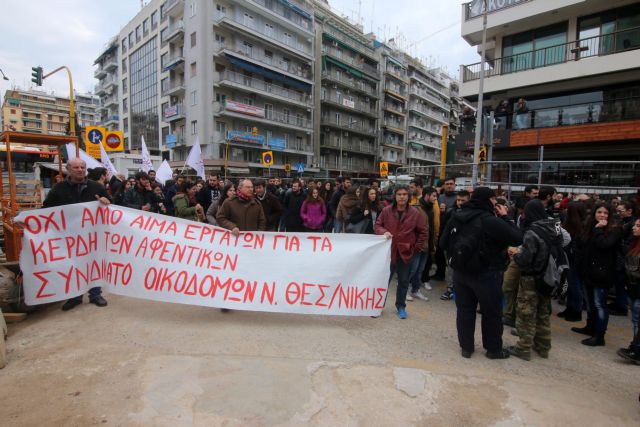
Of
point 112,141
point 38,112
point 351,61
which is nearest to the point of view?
point 112,141

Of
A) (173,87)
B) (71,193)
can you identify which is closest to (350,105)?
(173,87)

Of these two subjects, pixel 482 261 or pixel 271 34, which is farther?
pixel 271 34

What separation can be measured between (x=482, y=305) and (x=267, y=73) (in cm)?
3923

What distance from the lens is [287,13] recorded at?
134ft

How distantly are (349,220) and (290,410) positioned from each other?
3.86 meters

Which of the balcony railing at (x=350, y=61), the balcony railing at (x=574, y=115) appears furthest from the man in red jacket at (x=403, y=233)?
the balcony railing at (x=350, y=61)

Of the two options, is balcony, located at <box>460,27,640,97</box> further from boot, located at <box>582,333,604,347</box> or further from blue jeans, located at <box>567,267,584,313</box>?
boot, located at <box>582,333,604,347</box>

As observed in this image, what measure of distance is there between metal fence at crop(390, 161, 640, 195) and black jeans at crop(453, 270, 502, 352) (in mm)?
3670

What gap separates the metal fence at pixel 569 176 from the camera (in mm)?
7142

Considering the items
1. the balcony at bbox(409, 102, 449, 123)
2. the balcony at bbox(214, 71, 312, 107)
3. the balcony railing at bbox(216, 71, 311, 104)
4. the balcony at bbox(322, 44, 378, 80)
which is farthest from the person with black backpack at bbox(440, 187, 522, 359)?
the balcony at bbox(409, 102, 449, 123)

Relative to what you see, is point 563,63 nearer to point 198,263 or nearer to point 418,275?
point 418,275

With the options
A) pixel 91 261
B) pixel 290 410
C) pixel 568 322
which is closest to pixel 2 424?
pixel 290 410

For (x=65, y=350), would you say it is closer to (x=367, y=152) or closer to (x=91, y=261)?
(x=91, y=261)

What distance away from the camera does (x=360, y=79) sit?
175ft
